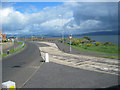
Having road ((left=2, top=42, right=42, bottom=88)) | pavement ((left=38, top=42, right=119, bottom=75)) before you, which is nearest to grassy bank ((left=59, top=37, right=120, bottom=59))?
pavement ((left=38, top=42, right=119, bottom=75))

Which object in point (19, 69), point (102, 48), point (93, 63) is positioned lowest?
point (19, 69)

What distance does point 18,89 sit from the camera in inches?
253

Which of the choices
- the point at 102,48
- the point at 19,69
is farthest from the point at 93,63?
the point at 102,48

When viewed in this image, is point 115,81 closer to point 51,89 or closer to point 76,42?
point 51,89

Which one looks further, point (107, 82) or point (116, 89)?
point (107, 82)

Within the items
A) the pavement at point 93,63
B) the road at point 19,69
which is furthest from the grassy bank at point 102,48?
the road at point 19,69

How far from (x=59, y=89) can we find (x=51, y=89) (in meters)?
0.38

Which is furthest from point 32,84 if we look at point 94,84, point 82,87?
point 94,84

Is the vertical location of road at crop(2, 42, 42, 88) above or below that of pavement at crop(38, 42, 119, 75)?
below

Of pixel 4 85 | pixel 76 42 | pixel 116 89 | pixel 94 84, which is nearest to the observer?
pixel 4 85

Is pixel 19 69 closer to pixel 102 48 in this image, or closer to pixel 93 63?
pixel 93 63

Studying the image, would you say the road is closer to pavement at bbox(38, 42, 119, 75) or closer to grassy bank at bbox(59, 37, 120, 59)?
pavement at bbox(38, 42, 119, 75)

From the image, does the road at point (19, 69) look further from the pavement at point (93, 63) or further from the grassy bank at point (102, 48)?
the grassy bank at point (102, 48)

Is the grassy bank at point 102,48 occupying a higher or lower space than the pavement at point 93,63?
higher
